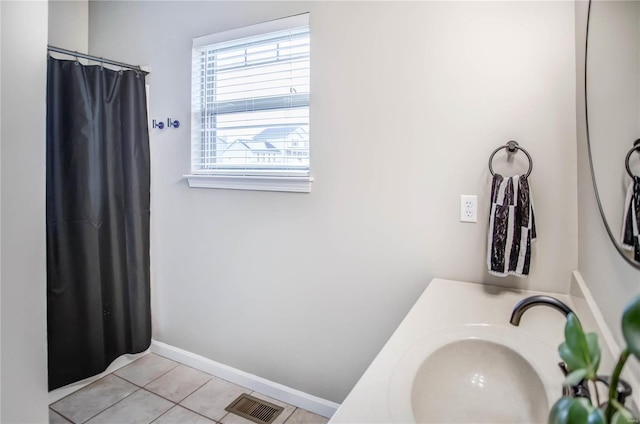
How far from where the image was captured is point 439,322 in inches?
48.5

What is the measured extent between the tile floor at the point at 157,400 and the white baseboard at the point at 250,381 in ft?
0.10

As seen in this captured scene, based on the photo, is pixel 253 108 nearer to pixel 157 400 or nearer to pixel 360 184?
pixel 360 184

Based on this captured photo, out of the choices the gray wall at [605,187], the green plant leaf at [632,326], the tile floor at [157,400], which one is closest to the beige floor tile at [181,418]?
the tile floor at [157,400]

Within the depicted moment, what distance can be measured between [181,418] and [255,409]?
408mm

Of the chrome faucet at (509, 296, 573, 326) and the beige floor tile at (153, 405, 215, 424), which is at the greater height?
the chrome faucet at (509, 296, 573, 326)

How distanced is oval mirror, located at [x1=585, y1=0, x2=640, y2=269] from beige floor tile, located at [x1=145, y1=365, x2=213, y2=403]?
2.34m

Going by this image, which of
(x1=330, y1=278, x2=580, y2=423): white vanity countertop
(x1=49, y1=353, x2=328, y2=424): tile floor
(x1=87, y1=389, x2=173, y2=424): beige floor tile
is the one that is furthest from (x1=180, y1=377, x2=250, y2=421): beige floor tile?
(x1=330, y1=278, x2=580, y2=423): white vanity countertop

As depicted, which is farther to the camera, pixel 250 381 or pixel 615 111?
A: pixel 250 381

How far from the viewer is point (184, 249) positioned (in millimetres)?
2559

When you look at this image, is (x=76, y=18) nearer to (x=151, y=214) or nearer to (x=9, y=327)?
(x=151, y=214)

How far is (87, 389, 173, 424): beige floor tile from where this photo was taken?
2.01 metres

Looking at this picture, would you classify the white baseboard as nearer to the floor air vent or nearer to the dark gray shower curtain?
the floor air vent

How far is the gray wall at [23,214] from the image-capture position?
1.45 metres

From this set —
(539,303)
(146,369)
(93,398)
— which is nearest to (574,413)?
(539,303)
